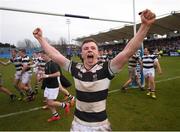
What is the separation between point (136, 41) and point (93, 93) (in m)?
0.75

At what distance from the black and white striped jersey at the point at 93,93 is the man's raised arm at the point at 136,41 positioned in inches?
4.8

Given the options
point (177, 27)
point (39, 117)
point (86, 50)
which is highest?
point (177, 27)

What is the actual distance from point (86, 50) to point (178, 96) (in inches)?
287

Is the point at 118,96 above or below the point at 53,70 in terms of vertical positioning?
below

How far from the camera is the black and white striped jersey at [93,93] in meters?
2.79

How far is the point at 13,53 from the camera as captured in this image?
1067 cm

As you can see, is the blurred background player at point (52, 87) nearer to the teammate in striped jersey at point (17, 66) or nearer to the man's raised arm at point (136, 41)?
the teammate in striped jersey at point (17, 66)

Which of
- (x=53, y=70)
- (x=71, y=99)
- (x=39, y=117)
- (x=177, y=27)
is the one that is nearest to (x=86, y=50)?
(x=53, y=70)

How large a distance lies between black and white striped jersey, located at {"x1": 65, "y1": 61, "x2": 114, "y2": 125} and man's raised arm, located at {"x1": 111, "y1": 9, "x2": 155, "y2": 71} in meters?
0.12

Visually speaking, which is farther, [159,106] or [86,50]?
[159,106]

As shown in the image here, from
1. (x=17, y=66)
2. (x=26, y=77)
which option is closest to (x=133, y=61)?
(x=26, y=77)

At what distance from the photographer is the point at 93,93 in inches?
110

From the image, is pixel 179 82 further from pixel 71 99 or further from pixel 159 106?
pixel 71 99

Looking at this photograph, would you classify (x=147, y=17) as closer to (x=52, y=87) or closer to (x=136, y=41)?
(x=136, y=41)
